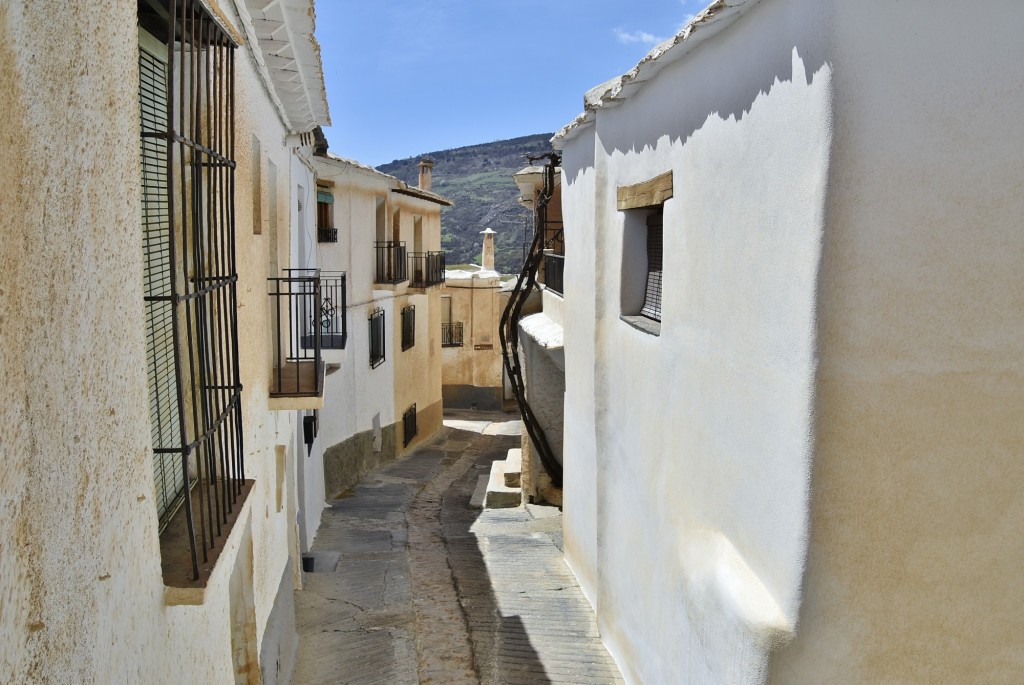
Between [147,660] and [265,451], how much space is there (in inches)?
166

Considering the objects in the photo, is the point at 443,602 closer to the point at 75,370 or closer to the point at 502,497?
the point at 502,497

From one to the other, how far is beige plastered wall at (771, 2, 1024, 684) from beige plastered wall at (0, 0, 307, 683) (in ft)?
9.18

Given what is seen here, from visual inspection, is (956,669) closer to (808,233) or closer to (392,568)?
(808,233)

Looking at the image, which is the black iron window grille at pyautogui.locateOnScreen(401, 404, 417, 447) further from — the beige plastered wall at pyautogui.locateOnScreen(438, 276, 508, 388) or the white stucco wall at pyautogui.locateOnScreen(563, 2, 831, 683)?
the white stucco wall at pyautogui.locateOnScreen(563, 2, 831, 683)

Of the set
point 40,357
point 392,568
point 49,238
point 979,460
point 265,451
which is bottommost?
point 392,568

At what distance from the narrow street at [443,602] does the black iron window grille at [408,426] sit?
573 centimetres

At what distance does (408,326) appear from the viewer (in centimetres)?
2180

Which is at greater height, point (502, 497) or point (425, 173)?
point (425, 173)

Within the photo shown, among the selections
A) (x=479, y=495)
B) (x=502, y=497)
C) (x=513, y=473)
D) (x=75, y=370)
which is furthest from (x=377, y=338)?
(x=75, y=370)

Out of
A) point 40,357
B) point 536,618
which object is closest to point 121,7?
point 40,357

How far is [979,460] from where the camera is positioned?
4.18 metres

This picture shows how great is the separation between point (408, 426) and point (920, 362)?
59.0 feet

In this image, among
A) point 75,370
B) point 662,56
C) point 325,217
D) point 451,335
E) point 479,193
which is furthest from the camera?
point 479,193

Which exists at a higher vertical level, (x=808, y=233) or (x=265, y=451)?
(x=808, y=233)
